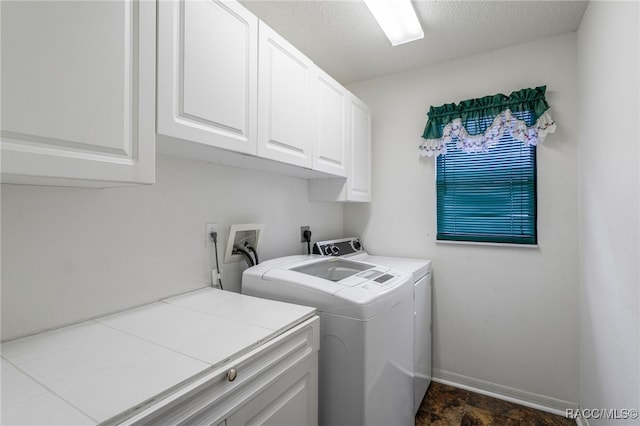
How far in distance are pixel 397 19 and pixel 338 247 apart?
161cm

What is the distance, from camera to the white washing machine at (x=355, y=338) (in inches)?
50.4

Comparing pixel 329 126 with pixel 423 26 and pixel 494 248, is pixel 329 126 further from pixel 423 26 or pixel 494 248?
pixel 494 248

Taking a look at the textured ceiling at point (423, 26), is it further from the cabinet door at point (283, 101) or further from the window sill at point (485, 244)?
the window sill at point (485, 244)

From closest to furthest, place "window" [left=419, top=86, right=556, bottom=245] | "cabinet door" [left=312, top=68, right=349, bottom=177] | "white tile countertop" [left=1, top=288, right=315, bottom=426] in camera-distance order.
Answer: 1. "white tile countertop" [left=1, top=288, right=315, bottom=426]
2. "cabinet door" [left=312, top=68, right=349, bottom=177]
3. "window" [left=419, top=86, right=556, bottom=245]

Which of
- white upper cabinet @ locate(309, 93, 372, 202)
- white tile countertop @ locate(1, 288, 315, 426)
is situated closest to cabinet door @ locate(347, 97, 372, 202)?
white upper cabinet @ locate(309, 93, 372, 202)

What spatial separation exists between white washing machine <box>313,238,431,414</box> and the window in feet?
1.37

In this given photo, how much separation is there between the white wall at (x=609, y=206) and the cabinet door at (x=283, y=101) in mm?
→ 1398

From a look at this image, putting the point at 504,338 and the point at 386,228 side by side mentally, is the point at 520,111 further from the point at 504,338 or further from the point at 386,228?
the point at 504,338

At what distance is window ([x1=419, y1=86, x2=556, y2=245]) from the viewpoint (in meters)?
2.10

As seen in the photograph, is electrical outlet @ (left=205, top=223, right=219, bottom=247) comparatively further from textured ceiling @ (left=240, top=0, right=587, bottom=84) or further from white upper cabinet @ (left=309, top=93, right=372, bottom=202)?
textured ceiling @ (left=240, top=0, right=587, bottom=84)

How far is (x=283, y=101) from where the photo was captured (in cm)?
154

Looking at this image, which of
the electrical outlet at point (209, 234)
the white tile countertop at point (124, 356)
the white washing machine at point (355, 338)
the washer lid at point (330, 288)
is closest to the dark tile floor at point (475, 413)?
the white washing machine at point (355, 338)

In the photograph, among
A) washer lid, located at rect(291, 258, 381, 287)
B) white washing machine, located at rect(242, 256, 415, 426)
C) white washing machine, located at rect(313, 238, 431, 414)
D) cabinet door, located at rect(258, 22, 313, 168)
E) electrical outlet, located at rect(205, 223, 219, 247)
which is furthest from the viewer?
white washing machine, located at rect(313, 238, 431, 414)

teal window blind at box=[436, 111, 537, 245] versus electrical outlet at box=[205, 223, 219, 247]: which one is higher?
teal window blind at box=[436, 111, 537, 245]
